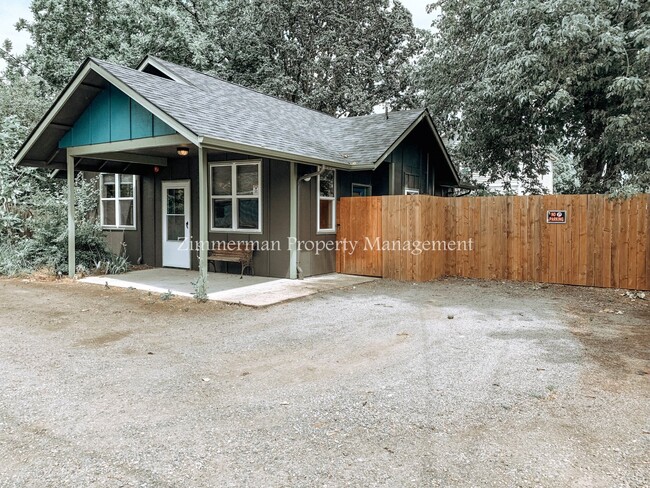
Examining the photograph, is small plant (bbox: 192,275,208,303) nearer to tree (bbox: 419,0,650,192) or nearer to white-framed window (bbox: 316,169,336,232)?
white-framed window (bbox: 316,169,336,232)

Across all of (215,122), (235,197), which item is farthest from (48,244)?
(215,122)

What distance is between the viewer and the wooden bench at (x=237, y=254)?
10.2 meters

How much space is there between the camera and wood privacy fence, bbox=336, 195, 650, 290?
9031 millimetres

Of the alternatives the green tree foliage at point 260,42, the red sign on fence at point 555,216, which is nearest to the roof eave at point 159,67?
the green tree foliage at point 260,42

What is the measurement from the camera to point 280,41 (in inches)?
870

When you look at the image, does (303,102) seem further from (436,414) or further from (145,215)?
(436,414)

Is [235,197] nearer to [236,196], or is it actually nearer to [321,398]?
[236,196]

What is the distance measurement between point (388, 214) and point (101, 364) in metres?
7.03

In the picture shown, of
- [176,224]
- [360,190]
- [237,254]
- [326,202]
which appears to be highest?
[360,190]

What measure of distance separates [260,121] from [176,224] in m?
3.47

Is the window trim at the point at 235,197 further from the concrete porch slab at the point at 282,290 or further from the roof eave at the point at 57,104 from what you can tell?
the roof eave at the point at 57,104

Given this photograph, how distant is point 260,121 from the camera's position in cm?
1032

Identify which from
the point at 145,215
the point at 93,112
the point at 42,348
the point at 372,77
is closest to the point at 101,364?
the point at 42,348

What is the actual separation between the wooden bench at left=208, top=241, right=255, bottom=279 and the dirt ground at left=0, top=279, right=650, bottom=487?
323 centimetres
